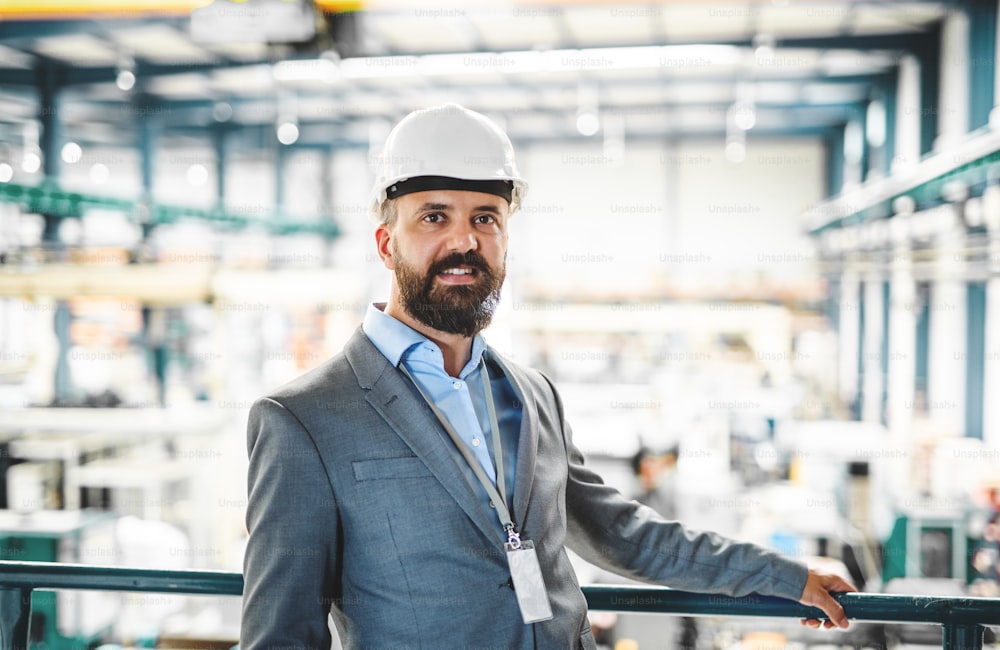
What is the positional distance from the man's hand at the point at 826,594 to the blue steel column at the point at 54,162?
334 inches

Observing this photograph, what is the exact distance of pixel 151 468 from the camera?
679 centimetres

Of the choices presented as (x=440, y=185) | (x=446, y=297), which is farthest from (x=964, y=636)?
(x=440, y=185)

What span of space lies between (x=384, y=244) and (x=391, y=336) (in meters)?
0.25

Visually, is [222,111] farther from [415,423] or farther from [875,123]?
[415,423]

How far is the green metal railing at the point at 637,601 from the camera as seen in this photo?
158cm

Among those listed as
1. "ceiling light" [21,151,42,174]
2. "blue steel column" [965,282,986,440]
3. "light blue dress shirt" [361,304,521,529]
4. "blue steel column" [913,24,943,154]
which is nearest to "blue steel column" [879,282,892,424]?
"blue steel column" [913,24,943,154]

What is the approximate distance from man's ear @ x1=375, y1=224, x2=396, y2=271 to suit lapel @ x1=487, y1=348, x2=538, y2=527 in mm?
299

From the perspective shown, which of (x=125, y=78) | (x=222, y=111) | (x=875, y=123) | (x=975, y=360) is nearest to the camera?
(x=975, y=360)

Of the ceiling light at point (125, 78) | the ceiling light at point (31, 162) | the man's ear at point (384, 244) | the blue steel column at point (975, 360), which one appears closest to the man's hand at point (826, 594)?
the man's ear at point (384, 244)

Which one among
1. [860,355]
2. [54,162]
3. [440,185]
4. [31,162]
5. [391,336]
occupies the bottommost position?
[860,355]

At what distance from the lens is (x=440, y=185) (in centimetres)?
164

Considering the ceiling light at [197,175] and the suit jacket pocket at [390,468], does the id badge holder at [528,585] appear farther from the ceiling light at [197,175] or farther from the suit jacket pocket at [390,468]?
the ceiling light at [197,175]

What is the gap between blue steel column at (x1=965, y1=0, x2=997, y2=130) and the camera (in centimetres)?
745

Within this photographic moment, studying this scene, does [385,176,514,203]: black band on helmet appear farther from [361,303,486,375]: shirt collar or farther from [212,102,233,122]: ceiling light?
[212,102,233,122]: ceiling light
